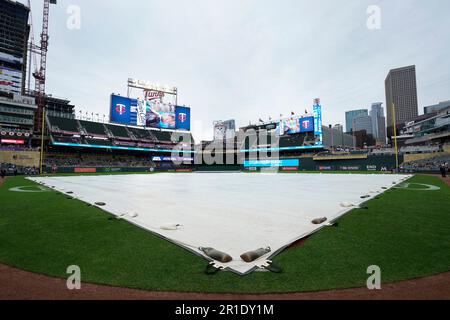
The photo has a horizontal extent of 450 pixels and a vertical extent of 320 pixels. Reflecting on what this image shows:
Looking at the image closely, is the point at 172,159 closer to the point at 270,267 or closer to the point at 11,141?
the point at 11,141

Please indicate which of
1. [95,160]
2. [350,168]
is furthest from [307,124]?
[95,160]

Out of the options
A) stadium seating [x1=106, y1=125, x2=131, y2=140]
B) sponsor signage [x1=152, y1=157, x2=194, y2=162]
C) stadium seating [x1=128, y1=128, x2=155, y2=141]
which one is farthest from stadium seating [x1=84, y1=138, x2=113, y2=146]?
sponsor signage [x1=152, y1=157, x2=194, y2=162]

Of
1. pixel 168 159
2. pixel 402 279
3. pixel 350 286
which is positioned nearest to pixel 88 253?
pixel 350 286

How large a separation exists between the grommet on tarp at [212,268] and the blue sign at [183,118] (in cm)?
5888

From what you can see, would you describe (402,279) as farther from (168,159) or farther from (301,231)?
(168,159)

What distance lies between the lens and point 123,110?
50.9 m

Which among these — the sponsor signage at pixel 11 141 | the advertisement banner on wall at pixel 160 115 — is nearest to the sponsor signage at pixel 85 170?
the sponsor signage at pixel 11 141

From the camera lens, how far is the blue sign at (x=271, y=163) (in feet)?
167

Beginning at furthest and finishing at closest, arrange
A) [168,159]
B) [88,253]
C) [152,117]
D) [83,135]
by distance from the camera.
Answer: [168,159]
[152,117]
[83,135]
[88,253]

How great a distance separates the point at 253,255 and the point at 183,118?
60346 millimetres

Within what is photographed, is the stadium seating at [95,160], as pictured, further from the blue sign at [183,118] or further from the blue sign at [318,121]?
the blue sign at [318,121]

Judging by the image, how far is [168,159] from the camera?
6153cm

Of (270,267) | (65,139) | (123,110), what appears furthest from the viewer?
(123,110)

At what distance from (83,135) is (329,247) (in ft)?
188
